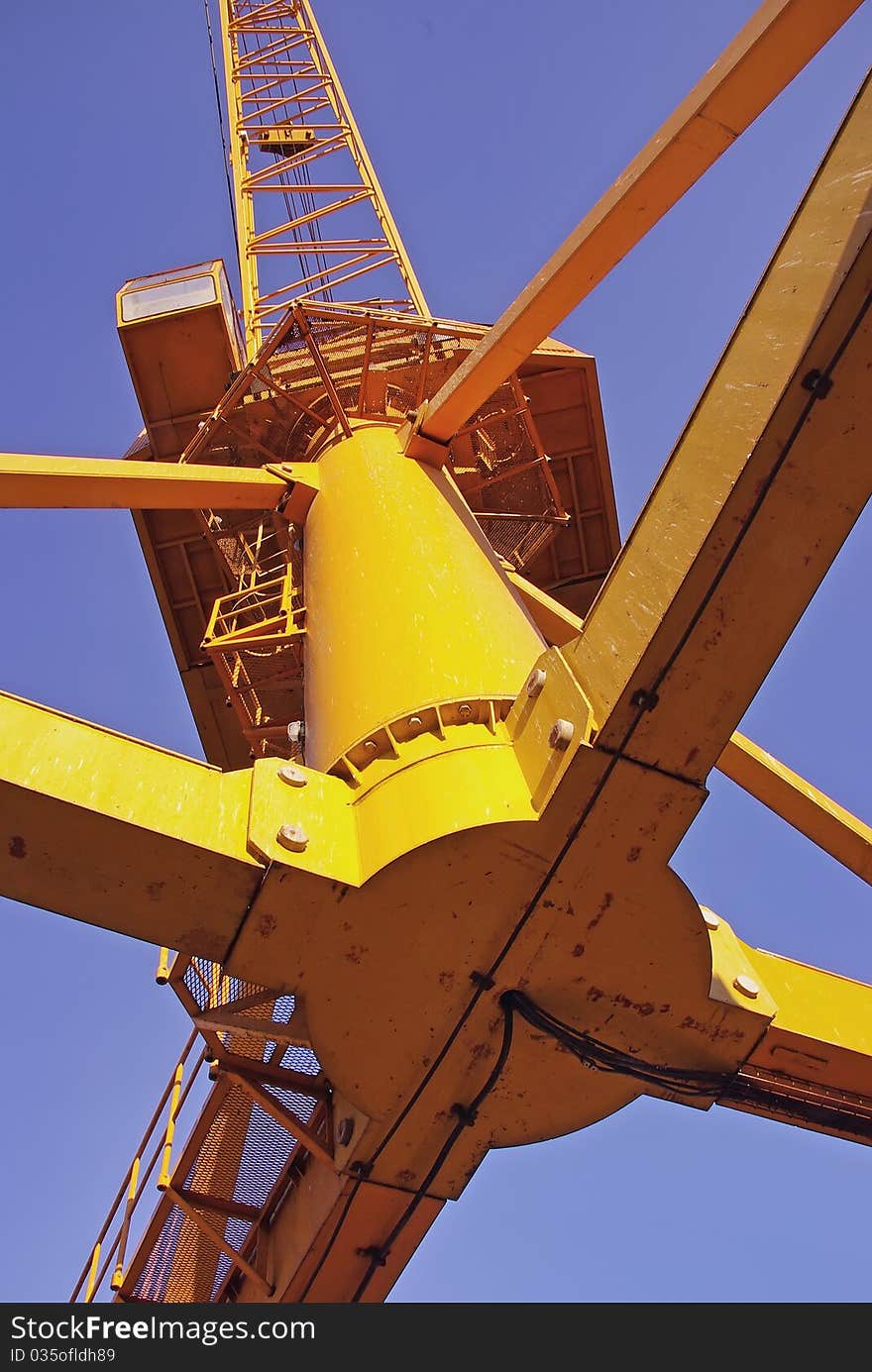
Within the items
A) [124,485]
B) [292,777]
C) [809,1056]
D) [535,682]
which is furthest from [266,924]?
[124,485]

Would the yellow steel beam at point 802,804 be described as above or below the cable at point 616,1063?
above

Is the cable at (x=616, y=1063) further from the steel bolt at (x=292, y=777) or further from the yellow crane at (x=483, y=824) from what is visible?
the steel bolt at (x=292, y=777)

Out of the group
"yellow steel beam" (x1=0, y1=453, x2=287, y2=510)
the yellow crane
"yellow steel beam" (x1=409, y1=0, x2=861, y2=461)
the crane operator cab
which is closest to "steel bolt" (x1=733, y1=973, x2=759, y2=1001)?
the yellow crane

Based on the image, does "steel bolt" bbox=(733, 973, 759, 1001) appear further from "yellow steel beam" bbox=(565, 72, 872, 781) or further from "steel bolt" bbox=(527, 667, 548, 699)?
"steel bolt" bbox=(527, 667, 548, 699)

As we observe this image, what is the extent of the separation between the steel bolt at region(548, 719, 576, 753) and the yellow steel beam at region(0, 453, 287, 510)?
4887 mm

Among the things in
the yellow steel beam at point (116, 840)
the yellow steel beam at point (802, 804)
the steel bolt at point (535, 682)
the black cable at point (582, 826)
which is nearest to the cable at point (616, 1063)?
the black cable at point (582, 826)

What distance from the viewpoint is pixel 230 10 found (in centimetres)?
3262

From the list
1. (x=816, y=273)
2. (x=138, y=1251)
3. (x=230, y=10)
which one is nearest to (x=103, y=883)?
(x=816, y=273)

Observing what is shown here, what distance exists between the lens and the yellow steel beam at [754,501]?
5.70 meters

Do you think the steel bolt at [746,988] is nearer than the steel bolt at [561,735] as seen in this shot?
No

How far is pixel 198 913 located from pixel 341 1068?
1.16 m

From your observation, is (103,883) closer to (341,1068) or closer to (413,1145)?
(341,1068)

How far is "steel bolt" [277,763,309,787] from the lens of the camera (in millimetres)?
6730

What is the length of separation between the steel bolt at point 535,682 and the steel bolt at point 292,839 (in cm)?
130
